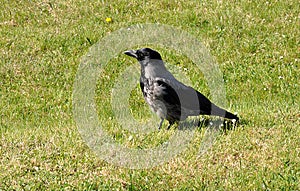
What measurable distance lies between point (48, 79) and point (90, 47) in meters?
1.32

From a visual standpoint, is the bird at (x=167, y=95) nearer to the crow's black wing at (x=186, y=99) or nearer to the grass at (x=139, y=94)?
the crow's black wing at (x=186, y=99)

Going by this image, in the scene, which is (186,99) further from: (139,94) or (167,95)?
(139,94)

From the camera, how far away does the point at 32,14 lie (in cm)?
1330

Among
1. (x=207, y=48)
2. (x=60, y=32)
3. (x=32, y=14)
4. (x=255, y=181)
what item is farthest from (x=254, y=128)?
(x=32, y=14)

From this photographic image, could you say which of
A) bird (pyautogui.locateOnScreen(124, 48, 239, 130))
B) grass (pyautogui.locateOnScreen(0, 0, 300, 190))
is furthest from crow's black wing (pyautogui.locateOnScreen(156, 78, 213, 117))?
grass (pyautogui.locateOnScreen(0, 0, 300, 190))

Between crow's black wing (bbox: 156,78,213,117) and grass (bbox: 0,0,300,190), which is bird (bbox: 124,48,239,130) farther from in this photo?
grass (bbox: 0,0,300,190)

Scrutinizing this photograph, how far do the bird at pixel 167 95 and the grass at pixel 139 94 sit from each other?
1.59 feet

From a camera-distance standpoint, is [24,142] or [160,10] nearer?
[24,142]

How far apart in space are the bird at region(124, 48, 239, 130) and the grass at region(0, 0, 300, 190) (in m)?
0.48

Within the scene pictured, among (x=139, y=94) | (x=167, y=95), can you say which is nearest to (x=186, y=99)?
(x=167, y=95)

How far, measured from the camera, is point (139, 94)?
10148mm

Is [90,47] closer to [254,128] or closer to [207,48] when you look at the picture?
[207,48]

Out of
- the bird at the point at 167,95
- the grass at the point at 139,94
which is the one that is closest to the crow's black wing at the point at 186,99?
the bird at the point at 167,95

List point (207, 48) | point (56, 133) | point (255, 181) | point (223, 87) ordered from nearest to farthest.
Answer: point (255, 181)
point (56, 133)
point (223, 87)
point (207, 48)
